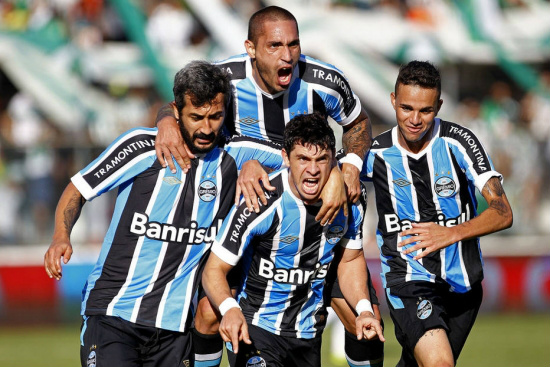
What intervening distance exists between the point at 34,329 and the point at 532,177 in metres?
8.58

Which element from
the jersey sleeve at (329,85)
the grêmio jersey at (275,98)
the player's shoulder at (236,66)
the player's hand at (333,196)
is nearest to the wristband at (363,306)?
the player's hand at (333,196)

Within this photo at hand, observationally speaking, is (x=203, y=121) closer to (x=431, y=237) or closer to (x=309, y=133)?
(x=309, y=133)

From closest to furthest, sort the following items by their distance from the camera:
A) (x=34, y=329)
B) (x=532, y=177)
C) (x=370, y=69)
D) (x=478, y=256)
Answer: (x=478, y=256) < (x=34, y=329) < (x=532, y=177) < (x=370, y=69)

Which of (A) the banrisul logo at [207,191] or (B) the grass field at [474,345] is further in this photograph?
(B) the grass field at [474,345]

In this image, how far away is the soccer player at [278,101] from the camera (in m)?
6.14

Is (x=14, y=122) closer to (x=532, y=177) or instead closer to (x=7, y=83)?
(x=7, y=83)

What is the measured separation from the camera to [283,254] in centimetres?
576

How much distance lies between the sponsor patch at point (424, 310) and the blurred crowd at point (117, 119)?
803cm

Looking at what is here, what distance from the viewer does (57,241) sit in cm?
537

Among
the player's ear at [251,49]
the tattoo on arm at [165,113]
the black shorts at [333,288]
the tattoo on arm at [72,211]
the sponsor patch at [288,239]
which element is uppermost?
the player's ear at [251,49]

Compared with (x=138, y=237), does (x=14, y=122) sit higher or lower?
higher

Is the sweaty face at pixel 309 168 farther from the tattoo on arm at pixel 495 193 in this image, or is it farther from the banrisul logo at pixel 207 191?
the tattoo on arm at pixel 495 193

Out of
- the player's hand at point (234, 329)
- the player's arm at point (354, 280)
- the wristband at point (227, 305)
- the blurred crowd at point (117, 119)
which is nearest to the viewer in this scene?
the player's hand at point (234, 329)

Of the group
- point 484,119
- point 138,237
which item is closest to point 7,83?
point 484,119
